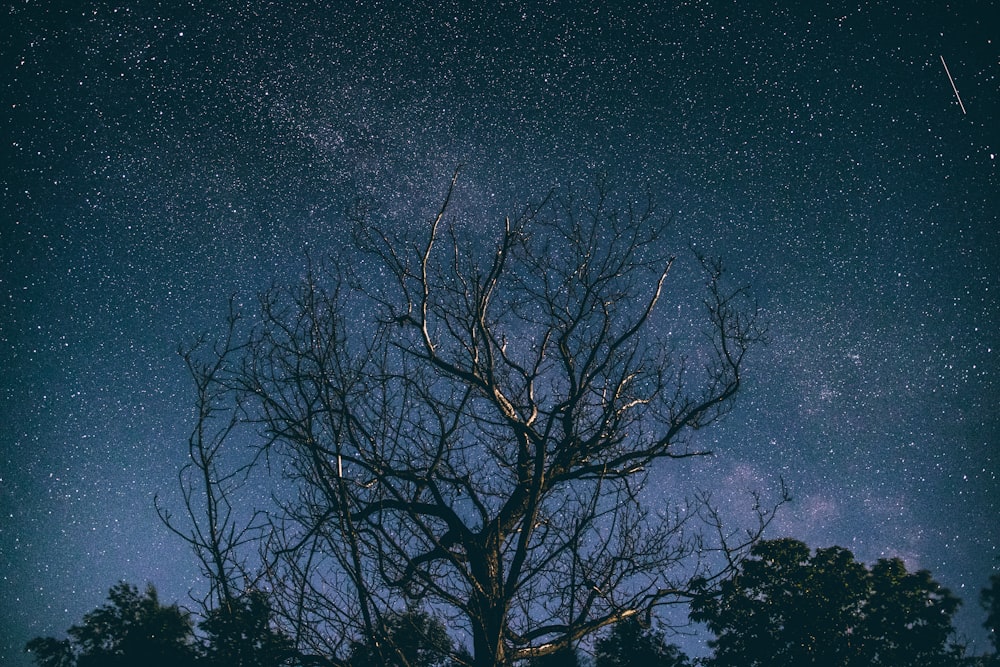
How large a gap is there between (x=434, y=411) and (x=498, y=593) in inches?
59.5

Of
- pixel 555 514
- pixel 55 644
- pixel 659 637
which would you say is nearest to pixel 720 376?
pixel 555 514

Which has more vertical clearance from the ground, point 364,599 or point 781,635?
point 781,635

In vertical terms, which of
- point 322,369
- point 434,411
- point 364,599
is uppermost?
point 434,411

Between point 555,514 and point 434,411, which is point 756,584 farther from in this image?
point 434,411

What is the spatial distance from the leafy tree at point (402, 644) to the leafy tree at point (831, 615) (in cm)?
1046

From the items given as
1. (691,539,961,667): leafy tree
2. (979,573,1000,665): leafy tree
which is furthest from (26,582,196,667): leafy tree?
(979,573,1000,665): leafy tree

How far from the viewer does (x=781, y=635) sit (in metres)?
12.6

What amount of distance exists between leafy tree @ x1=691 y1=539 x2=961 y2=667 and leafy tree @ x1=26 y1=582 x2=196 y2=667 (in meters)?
18.1

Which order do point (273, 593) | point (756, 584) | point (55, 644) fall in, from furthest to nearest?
1. point (55, 644)
2. point (756, 584)
3. point (273, 593)

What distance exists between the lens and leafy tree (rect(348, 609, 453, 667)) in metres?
2.63

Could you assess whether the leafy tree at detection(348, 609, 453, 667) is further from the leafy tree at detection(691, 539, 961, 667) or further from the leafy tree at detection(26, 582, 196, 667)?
the leafy tree at detection(26, 582, 196, 667)

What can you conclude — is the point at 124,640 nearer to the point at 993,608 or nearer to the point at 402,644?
the point at 402,644

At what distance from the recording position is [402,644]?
143 inches

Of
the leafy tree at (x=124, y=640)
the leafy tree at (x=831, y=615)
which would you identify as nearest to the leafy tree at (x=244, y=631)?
the leafy tree at (x=831, y=615)
